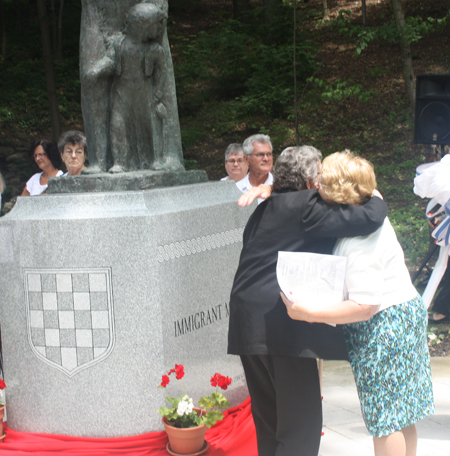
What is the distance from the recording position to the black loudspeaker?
642 centimetres

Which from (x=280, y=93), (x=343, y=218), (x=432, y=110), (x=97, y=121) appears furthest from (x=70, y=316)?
(x=280, y=93)

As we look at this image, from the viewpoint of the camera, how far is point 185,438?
3.13m

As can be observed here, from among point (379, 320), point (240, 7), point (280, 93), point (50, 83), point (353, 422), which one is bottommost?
point (353, 422)

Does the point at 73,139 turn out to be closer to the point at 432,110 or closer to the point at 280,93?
the point at 432,110

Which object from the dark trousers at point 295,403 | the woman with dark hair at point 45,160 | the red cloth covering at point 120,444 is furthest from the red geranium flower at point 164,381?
the woman with dark hair at point 45,160

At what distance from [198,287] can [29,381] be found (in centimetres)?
116

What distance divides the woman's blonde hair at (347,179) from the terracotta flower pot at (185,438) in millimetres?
1540

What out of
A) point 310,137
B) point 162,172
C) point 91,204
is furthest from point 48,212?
point 310,137

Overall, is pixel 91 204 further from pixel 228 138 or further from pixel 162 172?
pixel 228 138

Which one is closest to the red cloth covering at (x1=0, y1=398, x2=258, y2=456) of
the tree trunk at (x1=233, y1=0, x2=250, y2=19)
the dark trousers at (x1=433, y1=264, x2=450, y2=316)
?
the dark trousers at (x1=433, y1=264, x2=450, y2=316)

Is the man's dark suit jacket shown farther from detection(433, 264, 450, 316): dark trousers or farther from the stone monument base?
detection(433, 264, 450, 316): dark trousers

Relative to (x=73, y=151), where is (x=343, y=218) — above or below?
below

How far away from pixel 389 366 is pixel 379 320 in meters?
0.19

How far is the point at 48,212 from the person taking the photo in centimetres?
345
